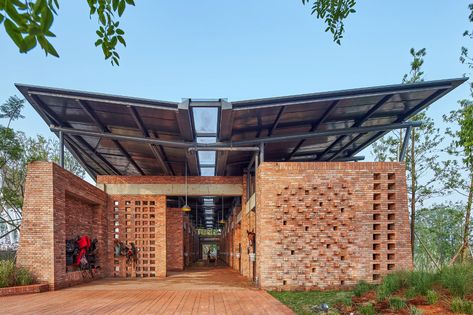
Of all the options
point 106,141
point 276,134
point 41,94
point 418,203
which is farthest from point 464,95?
point 41,94

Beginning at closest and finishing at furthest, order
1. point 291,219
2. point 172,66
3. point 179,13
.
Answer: point 179,13, point 172,66, point 291,219

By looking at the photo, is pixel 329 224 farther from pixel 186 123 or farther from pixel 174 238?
pixel 174 238

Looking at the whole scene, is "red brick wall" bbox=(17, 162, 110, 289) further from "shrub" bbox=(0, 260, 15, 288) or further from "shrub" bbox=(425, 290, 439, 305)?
"shrub" bbox=(425, 290, 439, 305)

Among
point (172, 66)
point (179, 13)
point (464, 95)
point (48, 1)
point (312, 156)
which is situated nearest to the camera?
point (48, 1)

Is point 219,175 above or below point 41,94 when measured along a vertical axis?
below

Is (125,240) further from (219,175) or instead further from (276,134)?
(276,134)

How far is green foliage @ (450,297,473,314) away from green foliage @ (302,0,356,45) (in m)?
4.42

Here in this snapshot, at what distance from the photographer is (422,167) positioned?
15672 mm

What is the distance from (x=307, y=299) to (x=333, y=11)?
21.6ft

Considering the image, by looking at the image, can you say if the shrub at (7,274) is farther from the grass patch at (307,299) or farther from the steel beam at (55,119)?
the grass patch at (307,299)

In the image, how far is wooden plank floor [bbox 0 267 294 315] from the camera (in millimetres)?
6676

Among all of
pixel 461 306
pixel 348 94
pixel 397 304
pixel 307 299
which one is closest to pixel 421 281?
pixel 397 304

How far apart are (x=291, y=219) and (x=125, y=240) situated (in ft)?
23.6

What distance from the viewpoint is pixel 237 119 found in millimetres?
9578
